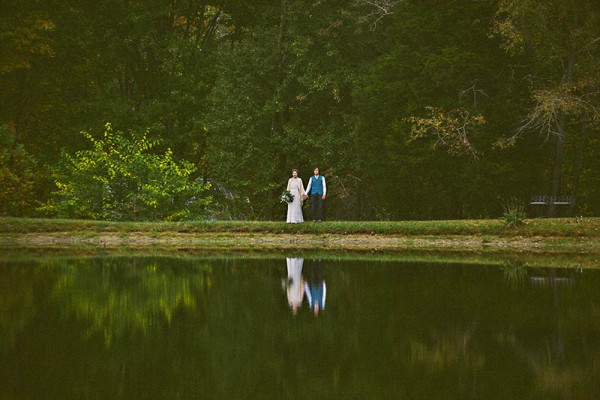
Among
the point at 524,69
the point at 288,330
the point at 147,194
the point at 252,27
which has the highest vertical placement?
the point at 252,27

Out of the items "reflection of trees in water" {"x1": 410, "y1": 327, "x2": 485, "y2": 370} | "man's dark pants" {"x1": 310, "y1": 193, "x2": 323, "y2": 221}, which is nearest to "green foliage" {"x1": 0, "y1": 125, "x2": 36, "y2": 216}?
"man's dark pants" {"x1": 310, "y1": 193, "x2": 323, "y2": 221}

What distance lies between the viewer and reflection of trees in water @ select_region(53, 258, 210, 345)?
11.5m

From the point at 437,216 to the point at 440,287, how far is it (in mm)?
20298

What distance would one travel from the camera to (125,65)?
145 ft

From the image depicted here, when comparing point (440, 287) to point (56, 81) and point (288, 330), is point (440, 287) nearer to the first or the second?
point (288, 330)

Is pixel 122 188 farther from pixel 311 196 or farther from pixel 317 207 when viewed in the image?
pixel 317 207

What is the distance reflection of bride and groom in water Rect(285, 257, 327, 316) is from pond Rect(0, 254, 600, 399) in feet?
0.15

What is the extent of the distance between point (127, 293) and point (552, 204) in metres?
21.5

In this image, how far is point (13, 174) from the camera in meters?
35.4

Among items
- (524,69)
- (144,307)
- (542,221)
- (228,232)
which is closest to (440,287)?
(144,307)

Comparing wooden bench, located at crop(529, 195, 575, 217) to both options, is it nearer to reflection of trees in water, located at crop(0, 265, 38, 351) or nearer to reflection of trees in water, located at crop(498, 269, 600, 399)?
reflection of trees in water, located at crop(498, 269, 600, 399)

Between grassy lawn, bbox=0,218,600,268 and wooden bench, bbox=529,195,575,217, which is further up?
wooden bench, bbox=529,195,575,217

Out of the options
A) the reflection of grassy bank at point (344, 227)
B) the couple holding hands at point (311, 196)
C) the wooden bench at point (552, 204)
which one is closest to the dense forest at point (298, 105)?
the wooden bench at point (552, 204)

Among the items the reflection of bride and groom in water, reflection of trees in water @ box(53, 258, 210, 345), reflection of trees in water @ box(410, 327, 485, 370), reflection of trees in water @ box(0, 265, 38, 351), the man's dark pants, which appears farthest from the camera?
the man's dark pants
